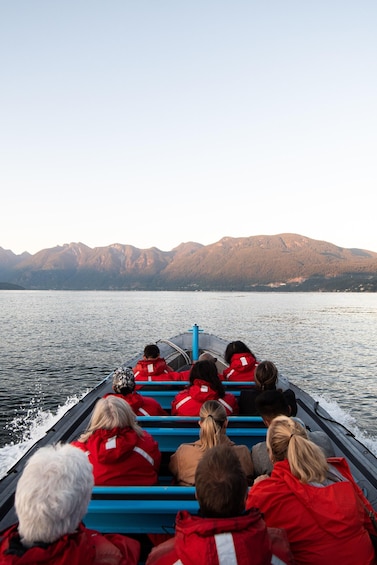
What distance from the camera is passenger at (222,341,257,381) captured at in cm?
694

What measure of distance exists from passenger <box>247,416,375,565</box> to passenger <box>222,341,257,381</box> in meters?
4.31

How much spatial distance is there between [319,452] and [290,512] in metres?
0.42

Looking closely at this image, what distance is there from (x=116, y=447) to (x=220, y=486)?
5.12ft

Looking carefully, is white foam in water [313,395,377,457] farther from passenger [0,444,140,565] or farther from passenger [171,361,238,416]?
passenger [0,444,140,565]

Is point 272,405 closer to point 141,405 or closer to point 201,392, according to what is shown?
point 201,392

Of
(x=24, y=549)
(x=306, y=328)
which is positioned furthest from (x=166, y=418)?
(x=306, y=328)

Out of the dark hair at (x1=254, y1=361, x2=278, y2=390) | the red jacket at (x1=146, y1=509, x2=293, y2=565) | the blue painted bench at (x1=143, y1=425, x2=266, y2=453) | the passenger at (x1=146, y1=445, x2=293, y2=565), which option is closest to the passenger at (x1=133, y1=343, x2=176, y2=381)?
the blue painted bench at (x1=143, y1=425, x2=266, y2=453)

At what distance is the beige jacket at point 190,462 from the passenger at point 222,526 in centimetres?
151

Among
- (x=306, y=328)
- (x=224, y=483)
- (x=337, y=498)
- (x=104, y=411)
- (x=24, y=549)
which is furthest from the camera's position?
(x=306, y=328)

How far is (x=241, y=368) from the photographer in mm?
6898

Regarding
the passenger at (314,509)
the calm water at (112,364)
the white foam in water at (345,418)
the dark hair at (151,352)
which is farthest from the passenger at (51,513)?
the white foam in water at (345,418)

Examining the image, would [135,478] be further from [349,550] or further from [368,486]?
[368,486]

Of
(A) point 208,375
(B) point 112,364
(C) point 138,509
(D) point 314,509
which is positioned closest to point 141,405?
(A) point 208,375

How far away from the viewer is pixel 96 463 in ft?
11.0
